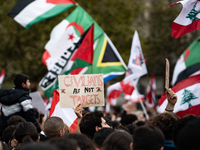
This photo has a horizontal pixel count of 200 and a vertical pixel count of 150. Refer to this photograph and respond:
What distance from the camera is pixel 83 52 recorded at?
7.79 metres

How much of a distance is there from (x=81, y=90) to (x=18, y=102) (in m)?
1.16

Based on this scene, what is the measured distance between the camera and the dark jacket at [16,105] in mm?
5336

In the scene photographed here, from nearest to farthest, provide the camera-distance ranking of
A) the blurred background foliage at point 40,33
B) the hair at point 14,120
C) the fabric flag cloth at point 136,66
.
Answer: the hair at point 14,120 → the fabric flag cloth at point 136,66 → the blurred background foliage at point 40,33

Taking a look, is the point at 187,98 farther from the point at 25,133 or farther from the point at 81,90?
the point at 25,133

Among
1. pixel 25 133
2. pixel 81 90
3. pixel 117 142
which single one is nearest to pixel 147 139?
pixel 117 142

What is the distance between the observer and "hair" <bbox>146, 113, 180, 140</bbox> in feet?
12.2

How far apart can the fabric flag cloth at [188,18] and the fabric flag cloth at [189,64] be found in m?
2.48

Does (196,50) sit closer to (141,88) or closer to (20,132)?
(20,132)

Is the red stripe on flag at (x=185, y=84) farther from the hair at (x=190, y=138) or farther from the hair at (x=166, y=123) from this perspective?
the hair at (x=190, y=138)

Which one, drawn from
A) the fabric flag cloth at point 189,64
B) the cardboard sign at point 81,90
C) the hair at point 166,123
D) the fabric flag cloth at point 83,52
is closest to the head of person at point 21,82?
the cardboard sign at point 81,90

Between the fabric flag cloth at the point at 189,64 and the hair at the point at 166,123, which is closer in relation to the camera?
the hair at the point at 166,123

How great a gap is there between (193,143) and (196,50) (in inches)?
256

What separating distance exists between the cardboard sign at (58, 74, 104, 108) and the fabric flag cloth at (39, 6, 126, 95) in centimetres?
298

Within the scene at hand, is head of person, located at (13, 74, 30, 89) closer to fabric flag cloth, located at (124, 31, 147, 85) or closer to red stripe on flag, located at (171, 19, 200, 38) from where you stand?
red stripe on flag, located at (171, 19, 200, 38)
